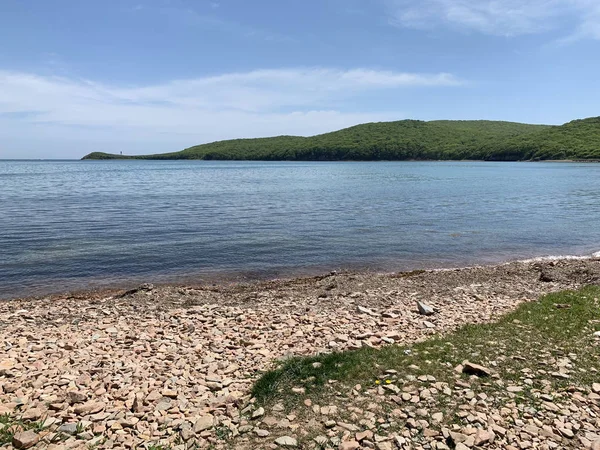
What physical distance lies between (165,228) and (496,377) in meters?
26.6

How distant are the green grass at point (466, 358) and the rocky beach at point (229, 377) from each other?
11.6 inches

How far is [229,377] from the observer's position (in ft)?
28.2

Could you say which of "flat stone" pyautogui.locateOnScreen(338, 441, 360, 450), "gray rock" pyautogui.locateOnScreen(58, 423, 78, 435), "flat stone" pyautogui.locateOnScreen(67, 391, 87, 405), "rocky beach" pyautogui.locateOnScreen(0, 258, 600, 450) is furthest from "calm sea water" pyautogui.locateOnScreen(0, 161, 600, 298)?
"flat stone" pyautogui.locateOnScreen(338, 441, 360, 450)

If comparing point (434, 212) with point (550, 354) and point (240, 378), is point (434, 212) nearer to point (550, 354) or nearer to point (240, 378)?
point (550, 354)

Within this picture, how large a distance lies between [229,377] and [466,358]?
16.3ft

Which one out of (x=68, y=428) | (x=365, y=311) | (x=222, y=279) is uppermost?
(x=68, y=428)

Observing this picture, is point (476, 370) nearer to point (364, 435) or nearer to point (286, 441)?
point (364, 435)

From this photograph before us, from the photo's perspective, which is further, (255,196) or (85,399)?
(255,196)

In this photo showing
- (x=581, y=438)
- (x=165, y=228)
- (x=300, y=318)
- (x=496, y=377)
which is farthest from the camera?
(x=165, y=228)

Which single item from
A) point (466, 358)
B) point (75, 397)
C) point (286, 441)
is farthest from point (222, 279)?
point (286, 441)

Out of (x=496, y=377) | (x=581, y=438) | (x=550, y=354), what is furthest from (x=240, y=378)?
(x=550, y=354)

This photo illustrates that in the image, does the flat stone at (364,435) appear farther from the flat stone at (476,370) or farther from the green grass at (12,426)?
the green grass at (12,426)

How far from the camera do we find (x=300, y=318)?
12352 millimetres

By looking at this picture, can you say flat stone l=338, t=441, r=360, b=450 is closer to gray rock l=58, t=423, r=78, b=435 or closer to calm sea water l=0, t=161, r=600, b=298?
gray rock l=58, t=423, r=78, b=435
